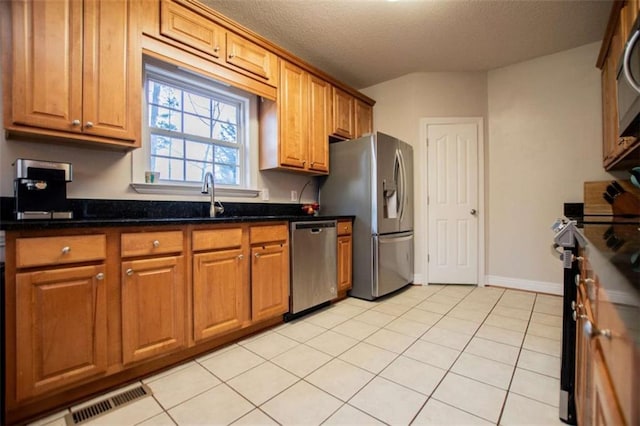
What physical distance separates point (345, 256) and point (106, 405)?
2.20 meters

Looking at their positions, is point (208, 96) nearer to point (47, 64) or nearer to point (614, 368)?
point (47, 64)

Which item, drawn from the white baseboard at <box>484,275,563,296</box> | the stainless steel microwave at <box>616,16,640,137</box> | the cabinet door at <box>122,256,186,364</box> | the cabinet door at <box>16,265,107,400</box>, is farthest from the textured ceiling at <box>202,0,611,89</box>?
the white baseboard at <box>484,275,563,296</box>

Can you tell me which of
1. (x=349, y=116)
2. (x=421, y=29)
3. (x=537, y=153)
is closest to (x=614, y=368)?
(x=421, y=29)

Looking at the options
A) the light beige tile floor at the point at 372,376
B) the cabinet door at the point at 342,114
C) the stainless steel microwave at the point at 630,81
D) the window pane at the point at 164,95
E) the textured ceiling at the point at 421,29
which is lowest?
the light beige tile floor at the point at 372,376

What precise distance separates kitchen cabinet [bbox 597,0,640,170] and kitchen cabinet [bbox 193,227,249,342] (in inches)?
104

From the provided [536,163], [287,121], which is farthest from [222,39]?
[536,163]

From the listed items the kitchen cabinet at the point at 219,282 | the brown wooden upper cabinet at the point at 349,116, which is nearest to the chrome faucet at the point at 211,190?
the kitchen cabinet at the point at 219,282

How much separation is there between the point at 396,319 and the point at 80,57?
113 inches

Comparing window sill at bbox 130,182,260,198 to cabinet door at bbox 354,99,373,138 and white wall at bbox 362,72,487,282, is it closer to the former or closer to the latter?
cabinet door at bbox 354,99,373,138

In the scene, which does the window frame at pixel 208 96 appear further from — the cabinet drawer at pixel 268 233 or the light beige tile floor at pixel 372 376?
the light beige tile floor at pixel 372 376

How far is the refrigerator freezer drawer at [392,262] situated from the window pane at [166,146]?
2038mm

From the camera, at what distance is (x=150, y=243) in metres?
1.67

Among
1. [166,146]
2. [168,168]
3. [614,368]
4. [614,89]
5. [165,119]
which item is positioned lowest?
[614,368]

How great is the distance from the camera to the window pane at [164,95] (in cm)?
232
